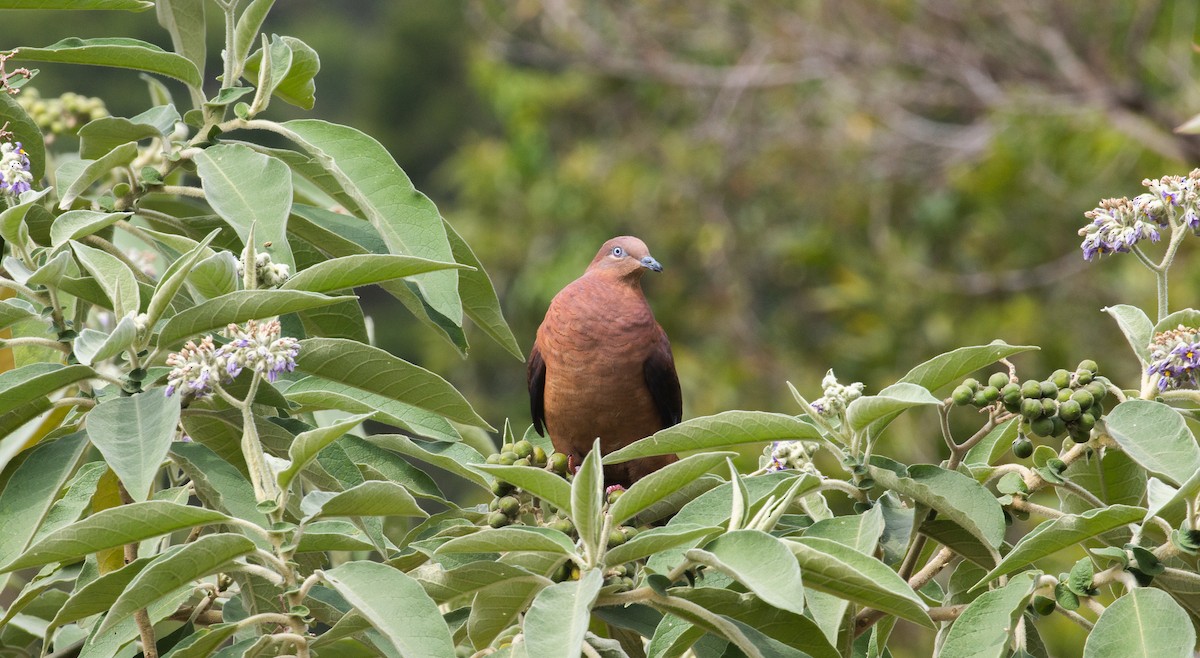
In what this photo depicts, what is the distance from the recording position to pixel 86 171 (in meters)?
1.73

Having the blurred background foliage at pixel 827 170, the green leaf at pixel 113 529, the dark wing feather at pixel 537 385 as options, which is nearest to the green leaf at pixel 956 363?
the green leaf at pixel 113 529

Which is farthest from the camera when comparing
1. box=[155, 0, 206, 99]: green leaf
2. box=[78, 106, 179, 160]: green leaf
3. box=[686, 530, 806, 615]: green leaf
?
box=[155, 0, 206, 99]: green leaf

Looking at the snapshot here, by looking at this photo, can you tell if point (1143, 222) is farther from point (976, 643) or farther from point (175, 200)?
point (175, 200)

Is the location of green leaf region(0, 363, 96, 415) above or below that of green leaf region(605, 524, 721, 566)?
A: above

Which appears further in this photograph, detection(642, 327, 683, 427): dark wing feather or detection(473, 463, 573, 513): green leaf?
detection(642, 327, 683, 427): dark wing feather

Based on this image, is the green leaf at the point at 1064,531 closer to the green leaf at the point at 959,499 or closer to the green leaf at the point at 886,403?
the green leaf at the point at 959,499

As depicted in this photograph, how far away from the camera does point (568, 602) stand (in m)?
1.33

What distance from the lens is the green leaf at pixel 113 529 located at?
1319 mm

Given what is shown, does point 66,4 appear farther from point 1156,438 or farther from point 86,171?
point 1156,438

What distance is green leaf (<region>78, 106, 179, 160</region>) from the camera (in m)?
1.88

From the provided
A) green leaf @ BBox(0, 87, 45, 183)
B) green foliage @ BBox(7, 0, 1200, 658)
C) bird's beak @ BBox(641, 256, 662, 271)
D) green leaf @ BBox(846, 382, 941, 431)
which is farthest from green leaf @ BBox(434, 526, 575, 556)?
bird's beak @ BBox(641, 256, 662, 271)

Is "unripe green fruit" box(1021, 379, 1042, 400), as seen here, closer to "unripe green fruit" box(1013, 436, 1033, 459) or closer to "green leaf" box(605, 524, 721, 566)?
"unripe green fruit" box(1013, 436, 1033, 459)

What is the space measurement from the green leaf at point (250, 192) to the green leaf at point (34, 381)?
0.92 feet

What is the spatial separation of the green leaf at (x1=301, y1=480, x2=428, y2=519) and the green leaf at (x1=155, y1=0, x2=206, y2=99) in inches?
37.4
